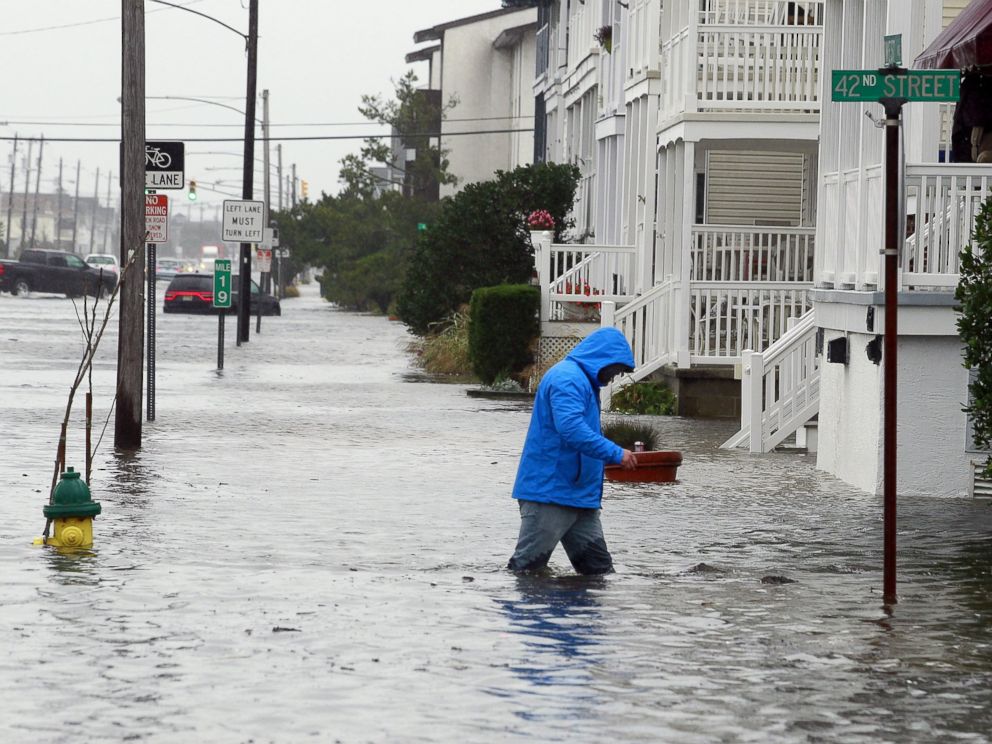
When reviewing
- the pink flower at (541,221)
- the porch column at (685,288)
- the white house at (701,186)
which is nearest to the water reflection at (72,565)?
the white house at (701,186)

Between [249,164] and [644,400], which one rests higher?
[249,164]

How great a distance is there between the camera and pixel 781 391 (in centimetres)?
1914

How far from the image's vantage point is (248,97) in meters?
45.7

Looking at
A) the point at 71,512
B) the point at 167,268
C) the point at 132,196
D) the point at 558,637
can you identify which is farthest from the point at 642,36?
the point at 167,268

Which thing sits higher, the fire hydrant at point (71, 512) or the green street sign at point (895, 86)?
the green street sign at point (895, 86)

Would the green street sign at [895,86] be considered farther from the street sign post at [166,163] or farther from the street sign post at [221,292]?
the street sign post at [221,292]

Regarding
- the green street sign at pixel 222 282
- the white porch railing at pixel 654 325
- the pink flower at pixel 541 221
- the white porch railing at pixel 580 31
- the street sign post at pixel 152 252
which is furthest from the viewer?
the white porch railing at pixel 580 31

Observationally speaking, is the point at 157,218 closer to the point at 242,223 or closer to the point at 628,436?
the point at 628,436

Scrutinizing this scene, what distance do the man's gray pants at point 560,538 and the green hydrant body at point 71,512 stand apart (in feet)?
7.91

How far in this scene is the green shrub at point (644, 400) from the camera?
24375 mm

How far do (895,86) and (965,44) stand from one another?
4097mm

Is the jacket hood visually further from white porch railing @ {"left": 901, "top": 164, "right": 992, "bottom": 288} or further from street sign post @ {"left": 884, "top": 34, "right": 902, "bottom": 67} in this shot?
white porch railing @ {"left": 901, "top": 164, "right": 992, "bottom": 288}

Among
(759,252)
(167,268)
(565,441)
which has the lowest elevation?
(565,441)

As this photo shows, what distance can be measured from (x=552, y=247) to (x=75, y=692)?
73.9ft
